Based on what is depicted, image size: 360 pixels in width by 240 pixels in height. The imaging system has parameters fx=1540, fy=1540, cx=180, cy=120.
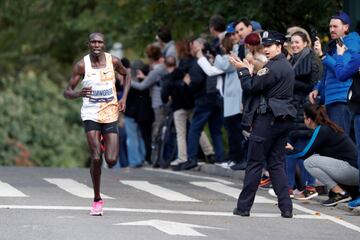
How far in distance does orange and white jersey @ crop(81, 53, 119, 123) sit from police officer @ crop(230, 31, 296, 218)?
4.22ft

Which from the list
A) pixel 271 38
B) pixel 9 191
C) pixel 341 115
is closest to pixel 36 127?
pixel 9 191

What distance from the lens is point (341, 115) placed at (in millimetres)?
17578

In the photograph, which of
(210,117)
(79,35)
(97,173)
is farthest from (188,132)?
(79,35)

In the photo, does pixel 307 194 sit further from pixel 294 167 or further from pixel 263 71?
pixel 263 71

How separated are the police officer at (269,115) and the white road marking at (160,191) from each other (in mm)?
1817

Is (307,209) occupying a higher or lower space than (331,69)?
lower

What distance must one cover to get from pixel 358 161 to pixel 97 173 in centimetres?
282

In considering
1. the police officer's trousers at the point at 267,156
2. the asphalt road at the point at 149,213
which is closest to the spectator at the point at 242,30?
the asphalt road at the point at 149,213

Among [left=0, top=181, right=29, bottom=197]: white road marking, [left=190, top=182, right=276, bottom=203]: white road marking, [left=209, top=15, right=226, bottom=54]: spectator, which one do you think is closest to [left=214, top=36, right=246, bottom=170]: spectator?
[left=209, top=15, right=226, bottom=54]: spectator

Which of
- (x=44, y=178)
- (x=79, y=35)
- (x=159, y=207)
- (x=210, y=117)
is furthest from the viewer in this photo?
(x=79, y=35)

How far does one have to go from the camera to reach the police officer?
49.6ft

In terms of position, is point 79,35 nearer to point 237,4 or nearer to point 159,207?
point 237,4

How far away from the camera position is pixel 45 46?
41.3m

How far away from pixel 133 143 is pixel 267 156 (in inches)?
378
